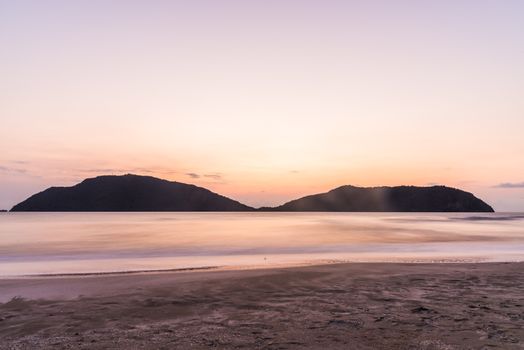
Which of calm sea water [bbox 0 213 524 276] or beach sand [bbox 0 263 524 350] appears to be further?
calm sea water [bbox 0 213 524 276]

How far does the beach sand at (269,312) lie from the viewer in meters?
7.98

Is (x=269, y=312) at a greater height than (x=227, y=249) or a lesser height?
greater

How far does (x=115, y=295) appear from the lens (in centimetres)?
1249

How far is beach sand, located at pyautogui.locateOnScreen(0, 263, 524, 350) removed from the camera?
314 inches

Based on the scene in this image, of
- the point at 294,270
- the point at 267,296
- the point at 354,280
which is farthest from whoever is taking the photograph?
the point at 294,270

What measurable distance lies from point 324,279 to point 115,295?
7033mm

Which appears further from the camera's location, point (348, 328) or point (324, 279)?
point (324, 279)

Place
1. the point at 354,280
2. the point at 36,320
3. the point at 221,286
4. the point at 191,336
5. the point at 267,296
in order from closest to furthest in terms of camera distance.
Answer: the point at 191,336, the point at 36,320, the point at 267,296, the point at 221,286, the point at 354,280

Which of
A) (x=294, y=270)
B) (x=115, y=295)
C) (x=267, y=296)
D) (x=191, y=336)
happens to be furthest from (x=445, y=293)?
(x=115, y=295)

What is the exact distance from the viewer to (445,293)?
12602 millimetres

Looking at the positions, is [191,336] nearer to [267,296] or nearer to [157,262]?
[267,296]

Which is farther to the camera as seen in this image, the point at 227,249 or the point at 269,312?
the point at 227,249

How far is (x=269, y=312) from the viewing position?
10281 mm

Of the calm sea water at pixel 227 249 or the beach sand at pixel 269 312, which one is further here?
the calm sea water at pixel 227 249
